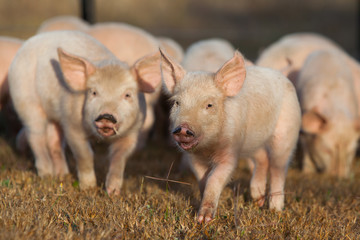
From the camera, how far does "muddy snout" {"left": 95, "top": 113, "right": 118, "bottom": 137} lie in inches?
176

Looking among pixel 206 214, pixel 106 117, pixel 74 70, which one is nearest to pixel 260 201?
pixel 206 214

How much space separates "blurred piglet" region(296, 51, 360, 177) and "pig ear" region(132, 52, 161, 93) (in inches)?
97.8

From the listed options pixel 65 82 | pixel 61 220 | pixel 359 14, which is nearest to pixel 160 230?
pixel 61 220

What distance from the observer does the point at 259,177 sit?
4961 mm

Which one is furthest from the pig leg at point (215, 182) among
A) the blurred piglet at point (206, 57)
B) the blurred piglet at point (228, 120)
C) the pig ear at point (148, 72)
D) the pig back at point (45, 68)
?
the blurred piglet at point (206, 57)

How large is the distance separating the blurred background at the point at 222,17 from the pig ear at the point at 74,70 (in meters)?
8.36

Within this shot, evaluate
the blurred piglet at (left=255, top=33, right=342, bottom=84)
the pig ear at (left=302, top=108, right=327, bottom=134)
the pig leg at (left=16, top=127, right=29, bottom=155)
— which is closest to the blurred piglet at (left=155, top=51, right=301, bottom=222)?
the pig ear at (left=302, top=108, right=327, bottom=134)

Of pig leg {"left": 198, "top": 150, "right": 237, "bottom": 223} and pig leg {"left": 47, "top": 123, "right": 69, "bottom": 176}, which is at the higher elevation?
pig leg {"left": 198, "top": 150, "right": 237, "bottom": 223}

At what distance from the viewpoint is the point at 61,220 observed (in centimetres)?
366

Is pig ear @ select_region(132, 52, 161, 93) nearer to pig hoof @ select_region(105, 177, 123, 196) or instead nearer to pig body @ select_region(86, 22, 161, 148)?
pig hoof @ select_region(105, 177, 123, 196)

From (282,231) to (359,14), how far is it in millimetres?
11302

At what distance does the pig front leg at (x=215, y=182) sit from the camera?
378 centimetres

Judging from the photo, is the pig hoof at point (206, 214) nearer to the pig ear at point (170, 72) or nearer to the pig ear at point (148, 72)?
the pig ear at point (170, 72)

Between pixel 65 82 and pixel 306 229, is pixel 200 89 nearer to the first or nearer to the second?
pixel 306 229
